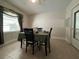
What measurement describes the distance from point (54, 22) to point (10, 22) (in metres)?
3.74

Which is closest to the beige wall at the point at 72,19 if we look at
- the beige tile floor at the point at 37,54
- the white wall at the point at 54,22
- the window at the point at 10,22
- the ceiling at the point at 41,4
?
the ceiling at the point at 41,4

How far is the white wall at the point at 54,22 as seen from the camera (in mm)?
7418

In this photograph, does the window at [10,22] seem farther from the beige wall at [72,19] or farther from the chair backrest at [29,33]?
the beige wall at [72,19]

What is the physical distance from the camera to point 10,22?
18.4ft

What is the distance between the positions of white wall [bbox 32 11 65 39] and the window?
244 centimetres

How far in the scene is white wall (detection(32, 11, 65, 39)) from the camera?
292 inches

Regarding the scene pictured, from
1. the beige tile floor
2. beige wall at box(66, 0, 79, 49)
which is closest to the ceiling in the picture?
beige wall at box(66, 0, 79, 49)

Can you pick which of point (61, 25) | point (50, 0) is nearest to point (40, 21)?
point (61, 25)

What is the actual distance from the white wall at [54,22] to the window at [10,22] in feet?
8.02

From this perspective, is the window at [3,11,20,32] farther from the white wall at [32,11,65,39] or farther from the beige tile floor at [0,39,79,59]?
the white wall at [32,11,65,39]

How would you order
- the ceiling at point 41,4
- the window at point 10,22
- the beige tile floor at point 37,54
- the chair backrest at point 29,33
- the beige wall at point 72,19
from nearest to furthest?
the beige tile floor at point 37,54 < the chair backrest at point 29,33 < the beige wall at point 72,19 < the window at point 10,22 < the ceiling at point 41,4

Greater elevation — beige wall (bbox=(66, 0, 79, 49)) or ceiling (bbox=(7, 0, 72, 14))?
ceiling (bbox=(7, 0, 72, 14))

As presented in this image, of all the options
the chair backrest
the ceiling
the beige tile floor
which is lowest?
the beige tile floor

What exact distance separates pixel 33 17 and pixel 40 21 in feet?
2.69
